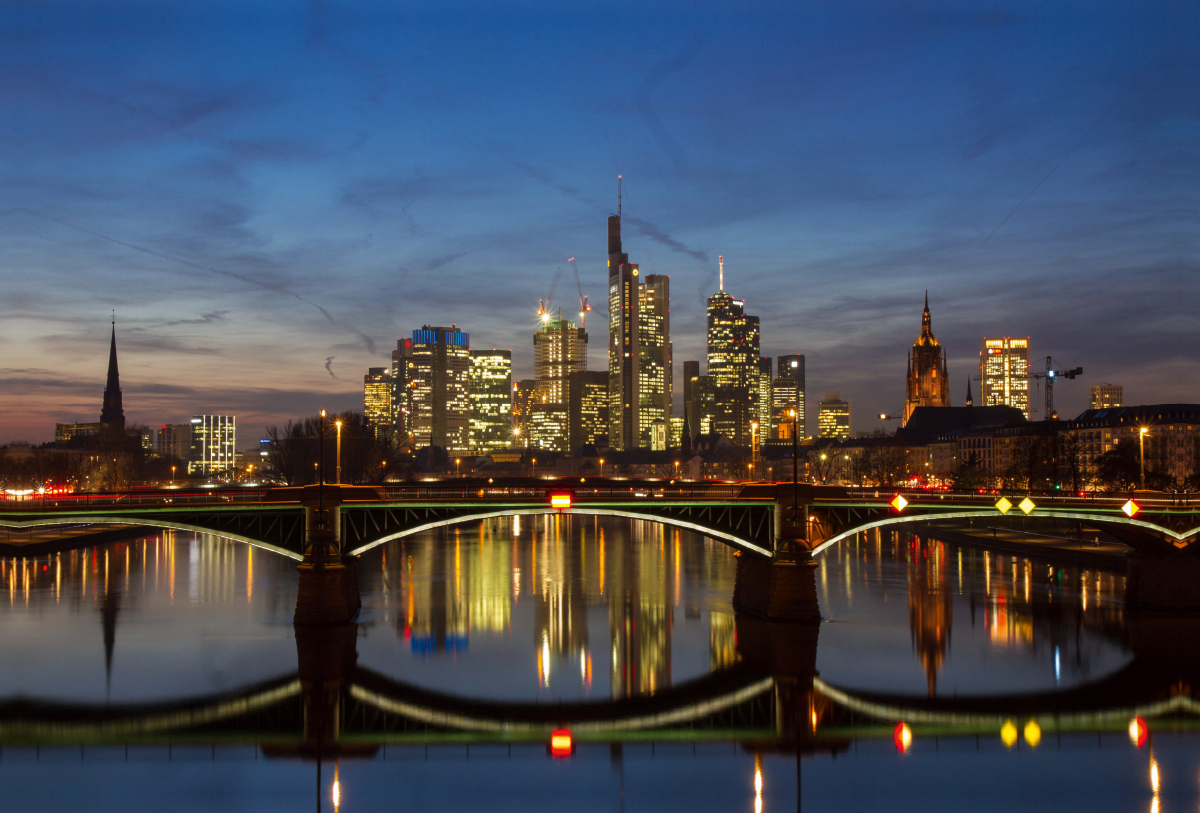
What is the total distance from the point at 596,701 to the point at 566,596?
106ft

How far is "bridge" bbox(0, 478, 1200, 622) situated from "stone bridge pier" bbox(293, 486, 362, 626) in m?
0.07

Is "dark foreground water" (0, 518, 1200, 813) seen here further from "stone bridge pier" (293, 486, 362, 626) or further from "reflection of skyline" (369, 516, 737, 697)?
"stone bridge pier" (293, 486, 362, 626)

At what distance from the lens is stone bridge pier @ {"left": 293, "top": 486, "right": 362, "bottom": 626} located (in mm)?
61188

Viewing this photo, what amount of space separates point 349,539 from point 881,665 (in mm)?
32157

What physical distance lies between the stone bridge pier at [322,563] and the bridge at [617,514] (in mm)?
70

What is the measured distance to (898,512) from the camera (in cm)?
6525

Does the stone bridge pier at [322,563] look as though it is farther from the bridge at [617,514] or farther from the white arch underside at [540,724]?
the white arch underside at [540,724]

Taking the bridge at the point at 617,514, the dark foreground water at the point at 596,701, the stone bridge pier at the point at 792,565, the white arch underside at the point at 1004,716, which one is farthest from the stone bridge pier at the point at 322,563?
the white arch underside at the point at 1004,716

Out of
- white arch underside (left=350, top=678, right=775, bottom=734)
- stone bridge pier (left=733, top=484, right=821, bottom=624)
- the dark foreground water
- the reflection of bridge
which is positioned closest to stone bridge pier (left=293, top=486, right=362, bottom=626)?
the dark foreground water

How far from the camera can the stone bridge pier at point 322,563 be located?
61188 mm

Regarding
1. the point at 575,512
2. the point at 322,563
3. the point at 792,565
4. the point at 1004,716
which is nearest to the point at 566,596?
the point at 575,512

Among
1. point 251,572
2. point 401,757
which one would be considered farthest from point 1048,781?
point 251,572

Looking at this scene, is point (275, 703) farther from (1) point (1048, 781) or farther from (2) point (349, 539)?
(1) point (1048, 781)

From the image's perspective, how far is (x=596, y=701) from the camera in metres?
48.7
